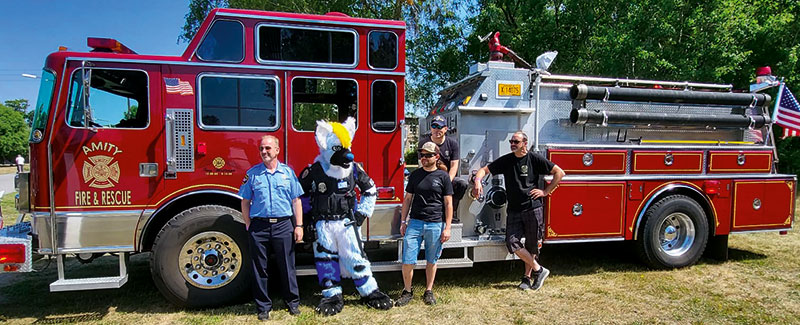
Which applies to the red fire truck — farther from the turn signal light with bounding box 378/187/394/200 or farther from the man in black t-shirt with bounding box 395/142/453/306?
the man in black t-shirt with bounding box 395/142/453/306

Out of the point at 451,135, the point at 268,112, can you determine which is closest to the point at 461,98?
the point at 451,135

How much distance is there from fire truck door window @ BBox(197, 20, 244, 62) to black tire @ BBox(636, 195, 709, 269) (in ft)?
17.1

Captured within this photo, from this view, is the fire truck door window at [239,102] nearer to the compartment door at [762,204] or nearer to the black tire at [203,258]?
the black tire at [203,258]

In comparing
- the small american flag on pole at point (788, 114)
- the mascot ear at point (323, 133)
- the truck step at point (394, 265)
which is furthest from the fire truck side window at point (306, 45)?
the small american flag on pole at point (788, 114)

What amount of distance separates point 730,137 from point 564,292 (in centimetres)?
336

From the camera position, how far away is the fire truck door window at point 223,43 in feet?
13.8

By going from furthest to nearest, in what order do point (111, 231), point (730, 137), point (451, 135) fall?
point (730, 137) < point (451, 135) < point (111, 231)

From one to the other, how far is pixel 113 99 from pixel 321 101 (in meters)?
1.92

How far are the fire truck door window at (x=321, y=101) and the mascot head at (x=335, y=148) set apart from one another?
0.43 metres

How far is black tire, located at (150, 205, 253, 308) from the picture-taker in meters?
4.15

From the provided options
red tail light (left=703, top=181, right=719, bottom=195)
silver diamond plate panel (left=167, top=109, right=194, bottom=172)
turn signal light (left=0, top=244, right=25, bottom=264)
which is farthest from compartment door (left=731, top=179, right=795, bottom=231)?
turn signal light (left=0, top=244, right=25, bottom=264)

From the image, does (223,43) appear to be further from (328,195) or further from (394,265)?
(394,265)

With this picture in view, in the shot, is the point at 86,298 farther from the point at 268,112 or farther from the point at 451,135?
the point at 451,135

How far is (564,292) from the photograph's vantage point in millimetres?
4980
